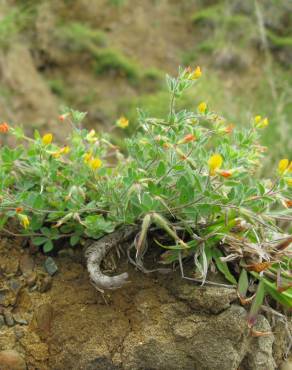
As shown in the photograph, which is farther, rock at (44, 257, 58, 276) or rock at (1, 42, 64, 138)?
rock at (1, 42, 64, 138)

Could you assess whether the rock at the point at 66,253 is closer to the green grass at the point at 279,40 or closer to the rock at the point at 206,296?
the rock at the point at 206,296

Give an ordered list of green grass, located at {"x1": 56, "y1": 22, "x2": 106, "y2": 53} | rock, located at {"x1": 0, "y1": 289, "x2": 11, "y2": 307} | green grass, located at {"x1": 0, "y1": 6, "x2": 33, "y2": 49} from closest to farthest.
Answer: rock, located at {"x1": 0, "y1": 289, "x2": 11, "y2": 307} → green grass, located at {"x1": 0, "y1": 6, "x2": 33, "y2": 49} → green grass, located at {"x1": 56, "y1": 22, "x2": 106, "y2": 53}

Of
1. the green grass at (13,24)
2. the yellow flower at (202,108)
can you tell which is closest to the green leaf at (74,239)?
the yellow flower at (202,108)

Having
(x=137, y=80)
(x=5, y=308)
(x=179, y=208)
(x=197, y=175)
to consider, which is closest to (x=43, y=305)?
(x=5, y=308)

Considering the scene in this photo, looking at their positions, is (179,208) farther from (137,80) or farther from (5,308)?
(137,80)

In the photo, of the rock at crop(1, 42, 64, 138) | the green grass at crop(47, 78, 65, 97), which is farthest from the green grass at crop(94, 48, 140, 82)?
the rock at crop(1, 42, 64, 138)

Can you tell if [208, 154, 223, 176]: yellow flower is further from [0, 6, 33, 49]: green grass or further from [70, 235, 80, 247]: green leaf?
[0, 6, 33, 49]: green grass
